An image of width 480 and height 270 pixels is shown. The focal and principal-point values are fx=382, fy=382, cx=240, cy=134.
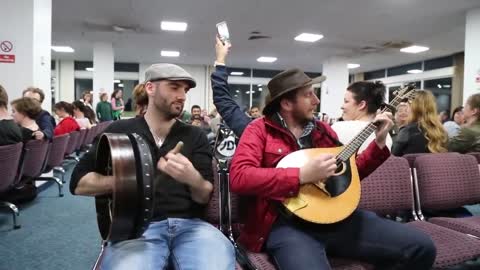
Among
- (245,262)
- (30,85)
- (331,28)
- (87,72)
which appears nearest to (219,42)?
(245,262)

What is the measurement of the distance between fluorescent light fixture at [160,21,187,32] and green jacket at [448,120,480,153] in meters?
6.10

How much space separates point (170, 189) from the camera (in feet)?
5.36

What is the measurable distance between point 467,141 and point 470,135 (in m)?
0.05

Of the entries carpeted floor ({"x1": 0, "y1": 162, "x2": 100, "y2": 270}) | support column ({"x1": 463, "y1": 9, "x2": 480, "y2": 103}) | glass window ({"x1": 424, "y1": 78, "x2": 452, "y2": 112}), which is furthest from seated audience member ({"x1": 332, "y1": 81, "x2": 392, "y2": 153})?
glass window ({"x1": 424, "y1": 78, "x2": 452, "y2": 112})

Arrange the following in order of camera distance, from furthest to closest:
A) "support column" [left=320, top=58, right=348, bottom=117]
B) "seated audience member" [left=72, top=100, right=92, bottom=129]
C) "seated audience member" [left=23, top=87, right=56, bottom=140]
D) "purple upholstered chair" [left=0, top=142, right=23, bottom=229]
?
"support column" [left=320, top=58, right=348, bottom=117]
"seated audience member" [left=72, top=100, right=92, bottom=129]
"seated audience member" [left=23, top=87, right=56, bottom=140]
"purple upholstered chair" [left=0, top=142, right=23, bottom=229]

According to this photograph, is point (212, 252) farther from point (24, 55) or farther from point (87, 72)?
point (87, 72)

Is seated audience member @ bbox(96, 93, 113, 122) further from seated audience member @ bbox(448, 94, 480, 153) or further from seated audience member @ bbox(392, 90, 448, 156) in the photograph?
seated audience member @ bbox(448, 94, 480, 153)

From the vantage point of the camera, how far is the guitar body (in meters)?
1.52

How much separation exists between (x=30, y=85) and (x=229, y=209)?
4.08m

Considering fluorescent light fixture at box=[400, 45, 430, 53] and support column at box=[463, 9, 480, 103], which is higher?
fluorescent light fixture at box=[400, 45, 430, 53]

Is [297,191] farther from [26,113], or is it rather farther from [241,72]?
→ [241,72]

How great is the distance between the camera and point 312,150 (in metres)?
1.65

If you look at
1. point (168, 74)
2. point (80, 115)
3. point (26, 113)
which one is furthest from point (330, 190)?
point (80, 115)

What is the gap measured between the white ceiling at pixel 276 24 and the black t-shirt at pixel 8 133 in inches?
156
